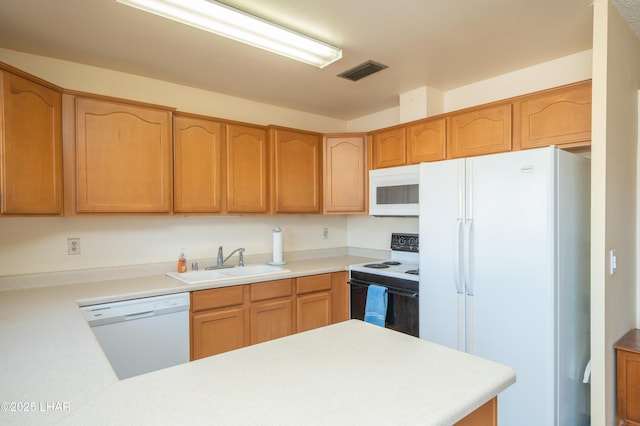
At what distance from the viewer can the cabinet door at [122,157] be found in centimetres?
228

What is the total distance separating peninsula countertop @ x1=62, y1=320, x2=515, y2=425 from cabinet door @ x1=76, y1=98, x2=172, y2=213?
1732 millimetres

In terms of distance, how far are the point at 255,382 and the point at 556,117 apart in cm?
231

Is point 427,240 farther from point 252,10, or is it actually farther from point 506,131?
point 252,10

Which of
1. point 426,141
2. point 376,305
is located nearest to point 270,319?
point 376,305

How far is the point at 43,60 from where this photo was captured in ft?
7.73

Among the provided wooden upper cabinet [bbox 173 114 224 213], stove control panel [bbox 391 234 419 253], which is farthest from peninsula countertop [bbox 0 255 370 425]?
stove control panel [bbox 391 234 419 253]

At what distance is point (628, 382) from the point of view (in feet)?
6.21

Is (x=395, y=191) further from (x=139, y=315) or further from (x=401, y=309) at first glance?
(x=139, y=315)

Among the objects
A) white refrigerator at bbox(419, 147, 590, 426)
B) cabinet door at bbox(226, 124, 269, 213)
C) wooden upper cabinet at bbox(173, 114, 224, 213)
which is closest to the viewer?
white refrigerator at bbox(419, 147, 590, 426)

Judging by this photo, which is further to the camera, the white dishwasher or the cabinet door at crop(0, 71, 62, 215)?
the white dishwasher

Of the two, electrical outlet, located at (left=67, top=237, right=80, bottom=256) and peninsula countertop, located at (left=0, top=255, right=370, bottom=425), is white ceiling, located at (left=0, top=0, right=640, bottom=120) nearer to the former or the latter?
electrical outlet, located at (left=67, top=237, right=80, bottom=256)

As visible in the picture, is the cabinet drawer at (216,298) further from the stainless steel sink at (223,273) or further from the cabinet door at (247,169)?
the cabinet door at (247,169)

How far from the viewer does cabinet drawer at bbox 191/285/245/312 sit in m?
2.43

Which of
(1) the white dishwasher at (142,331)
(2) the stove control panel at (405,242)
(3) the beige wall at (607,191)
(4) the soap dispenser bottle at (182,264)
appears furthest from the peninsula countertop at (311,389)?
(2) the stove control panel at (405,242)
